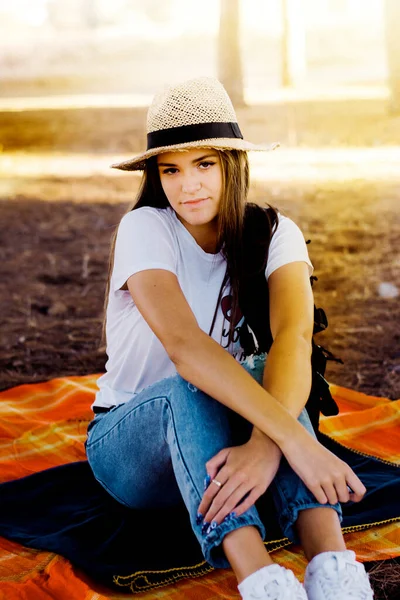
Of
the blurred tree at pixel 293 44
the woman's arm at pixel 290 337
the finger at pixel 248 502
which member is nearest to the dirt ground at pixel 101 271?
the woman's arm at pixel 290 337

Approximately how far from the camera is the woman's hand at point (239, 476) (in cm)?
161

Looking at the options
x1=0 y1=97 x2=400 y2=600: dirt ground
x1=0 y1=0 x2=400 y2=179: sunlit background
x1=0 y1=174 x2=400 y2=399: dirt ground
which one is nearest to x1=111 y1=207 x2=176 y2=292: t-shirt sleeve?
x1=0 y1=97 x2=400 y2=600: dirt ground

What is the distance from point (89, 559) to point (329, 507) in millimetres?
647

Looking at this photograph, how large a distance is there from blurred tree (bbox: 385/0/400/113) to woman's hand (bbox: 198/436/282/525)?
24.3ft

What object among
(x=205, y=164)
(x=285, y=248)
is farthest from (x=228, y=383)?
(x=205, y=164)

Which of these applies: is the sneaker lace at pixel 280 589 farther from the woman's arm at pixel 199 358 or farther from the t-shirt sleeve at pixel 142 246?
the t-shirt sleeve at pixel 142 246

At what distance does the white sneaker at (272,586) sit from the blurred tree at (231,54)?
7.63 meters

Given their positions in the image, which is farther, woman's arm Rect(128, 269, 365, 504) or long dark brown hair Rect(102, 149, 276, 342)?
long dark brown hair Rect(102, 149, 276, 342)

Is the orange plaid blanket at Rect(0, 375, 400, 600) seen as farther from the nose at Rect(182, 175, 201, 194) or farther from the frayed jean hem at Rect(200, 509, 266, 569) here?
the nose at Rect(182, 175, 201, 194)

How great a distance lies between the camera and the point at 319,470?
1685 mm

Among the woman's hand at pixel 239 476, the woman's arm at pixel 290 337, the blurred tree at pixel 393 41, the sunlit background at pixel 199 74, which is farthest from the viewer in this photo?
the blurred tree at pixel 393 41

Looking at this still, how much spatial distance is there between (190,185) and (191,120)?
0.16 metres

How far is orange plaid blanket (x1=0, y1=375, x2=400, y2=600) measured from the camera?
1.93m

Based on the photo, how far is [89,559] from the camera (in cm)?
199
